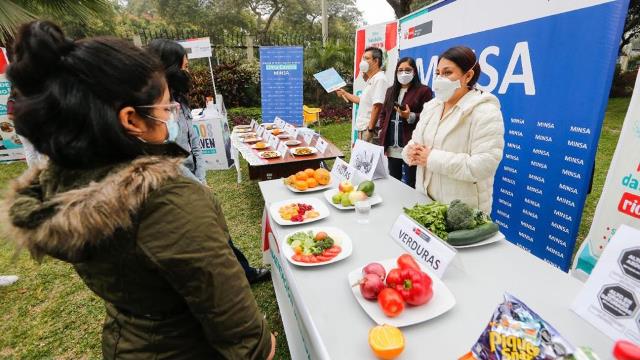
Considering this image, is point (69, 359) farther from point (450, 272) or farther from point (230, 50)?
point (230, 50)

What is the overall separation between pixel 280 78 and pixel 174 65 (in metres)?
4.39

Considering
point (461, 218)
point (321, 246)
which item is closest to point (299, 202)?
point (321, 246)

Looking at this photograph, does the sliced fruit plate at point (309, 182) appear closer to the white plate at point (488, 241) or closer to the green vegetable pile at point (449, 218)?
the green vegetable pile at point (449, 218)

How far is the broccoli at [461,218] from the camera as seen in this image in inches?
60.0

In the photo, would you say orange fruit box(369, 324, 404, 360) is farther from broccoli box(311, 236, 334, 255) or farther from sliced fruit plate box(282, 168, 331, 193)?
sliced fruit plate box(282, 168, 331, 193)

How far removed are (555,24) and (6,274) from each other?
5.45 m

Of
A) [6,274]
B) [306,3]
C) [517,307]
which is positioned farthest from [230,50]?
[306,3]

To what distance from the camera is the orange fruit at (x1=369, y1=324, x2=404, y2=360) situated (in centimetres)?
94

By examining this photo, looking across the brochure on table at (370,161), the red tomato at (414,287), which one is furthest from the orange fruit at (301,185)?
the red tomato at (414,287)

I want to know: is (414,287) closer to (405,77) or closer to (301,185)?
(301,185)

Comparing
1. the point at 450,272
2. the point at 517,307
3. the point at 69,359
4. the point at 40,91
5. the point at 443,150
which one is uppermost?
the point at 40,91

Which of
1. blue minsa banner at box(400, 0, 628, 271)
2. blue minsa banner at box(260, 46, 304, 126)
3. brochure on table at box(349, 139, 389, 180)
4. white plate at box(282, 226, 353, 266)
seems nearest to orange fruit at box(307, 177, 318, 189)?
brochure on table at box(349, 139, 389, 180)

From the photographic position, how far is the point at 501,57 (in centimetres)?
282

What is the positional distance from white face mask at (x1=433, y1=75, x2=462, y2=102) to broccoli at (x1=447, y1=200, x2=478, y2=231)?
0.84 m
